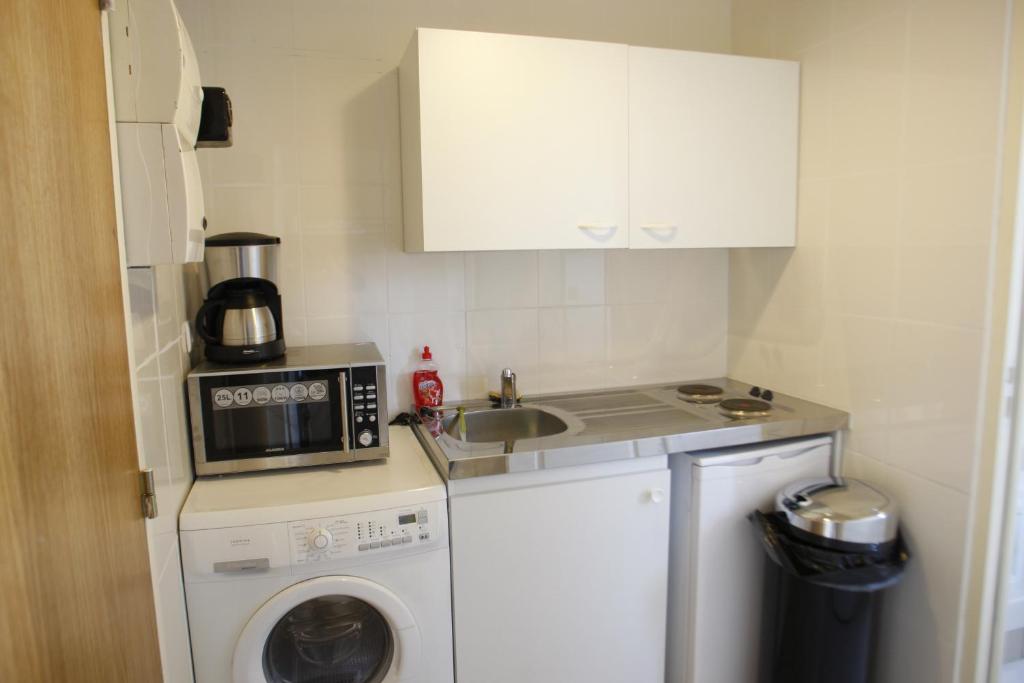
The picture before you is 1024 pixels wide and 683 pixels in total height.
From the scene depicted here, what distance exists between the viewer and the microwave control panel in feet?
5.64

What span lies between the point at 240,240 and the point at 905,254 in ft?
5.70

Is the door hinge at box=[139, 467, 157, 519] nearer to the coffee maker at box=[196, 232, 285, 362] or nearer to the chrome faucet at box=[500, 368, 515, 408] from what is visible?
the coffee maker at box=[196, 232, 285, 362]

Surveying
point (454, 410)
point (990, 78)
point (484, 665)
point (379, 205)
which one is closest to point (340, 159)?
point (379, 205)

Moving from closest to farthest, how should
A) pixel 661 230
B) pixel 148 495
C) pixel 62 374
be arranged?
pixel 62 374, pixel 148 495, pixel 661 230

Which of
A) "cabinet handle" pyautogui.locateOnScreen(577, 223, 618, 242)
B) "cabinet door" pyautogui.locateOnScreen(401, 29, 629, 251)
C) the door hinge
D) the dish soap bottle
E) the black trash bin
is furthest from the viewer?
the dish soap bottle

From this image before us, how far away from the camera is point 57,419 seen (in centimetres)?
81

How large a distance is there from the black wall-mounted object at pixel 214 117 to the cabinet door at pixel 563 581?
1.00 metres

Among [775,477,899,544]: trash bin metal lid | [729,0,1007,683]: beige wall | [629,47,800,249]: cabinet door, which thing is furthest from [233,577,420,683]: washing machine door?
[729,0,1007,683]: beige wall

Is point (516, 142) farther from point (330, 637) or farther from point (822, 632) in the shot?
point (822, 632)

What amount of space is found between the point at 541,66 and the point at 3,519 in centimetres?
158

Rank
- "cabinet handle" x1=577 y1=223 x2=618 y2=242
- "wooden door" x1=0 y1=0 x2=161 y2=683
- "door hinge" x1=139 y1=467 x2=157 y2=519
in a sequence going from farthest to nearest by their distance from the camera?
"cabinet handle" x1=577 y1=223 x2=618 y2=242
"door hinge" x1=139 y1=467 x2=157 y2=519
"wooden door" x1=0 y1=0 x2=161 y2=683

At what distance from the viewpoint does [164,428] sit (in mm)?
1381

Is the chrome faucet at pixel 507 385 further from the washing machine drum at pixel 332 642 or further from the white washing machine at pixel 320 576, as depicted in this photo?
the washing machine drum at pixel 332 642

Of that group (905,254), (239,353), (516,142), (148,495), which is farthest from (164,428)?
(905,254)
